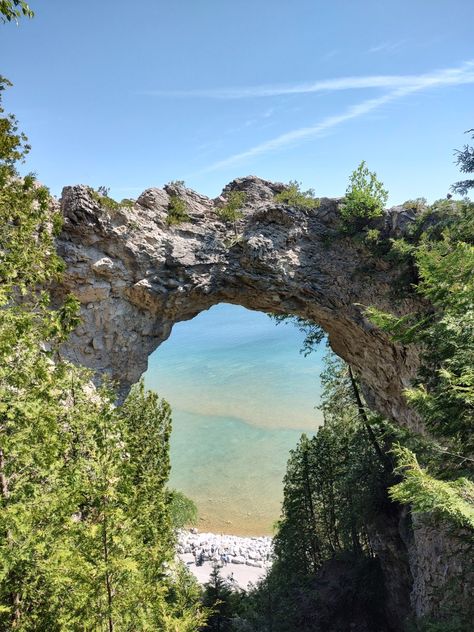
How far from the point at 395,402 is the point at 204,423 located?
34.1m

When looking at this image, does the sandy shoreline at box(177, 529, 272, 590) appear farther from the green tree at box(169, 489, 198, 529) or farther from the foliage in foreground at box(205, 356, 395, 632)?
the foliage in foreground at box(205, 356, 395, 632)

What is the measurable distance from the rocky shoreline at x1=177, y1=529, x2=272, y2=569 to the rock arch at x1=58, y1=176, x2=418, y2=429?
1546 centimetres

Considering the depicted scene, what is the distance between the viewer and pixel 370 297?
16.4m

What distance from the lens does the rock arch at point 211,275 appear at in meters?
14.8

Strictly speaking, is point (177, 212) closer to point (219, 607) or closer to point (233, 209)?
point (233, 209)

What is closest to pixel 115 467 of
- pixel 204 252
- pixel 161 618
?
pixel 161 618

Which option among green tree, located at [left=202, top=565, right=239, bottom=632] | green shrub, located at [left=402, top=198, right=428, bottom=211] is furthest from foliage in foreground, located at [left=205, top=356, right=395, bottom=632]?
green shrub, located at [left=402, top=198, right=428, bottom=211]

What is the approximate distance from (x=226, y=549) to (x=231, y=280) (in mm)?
20496

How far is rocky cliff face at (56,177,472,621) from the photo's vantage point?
1480 centimetres

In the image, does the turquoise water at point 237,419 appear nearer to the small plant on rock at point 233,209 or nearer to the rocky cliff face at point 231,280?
the rocky cliff face at point 231,280

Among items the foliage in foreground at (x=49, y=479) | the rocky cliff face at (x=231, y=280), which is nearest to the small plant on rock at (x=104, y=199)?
the rocky cliff face at (x=231, y=280)

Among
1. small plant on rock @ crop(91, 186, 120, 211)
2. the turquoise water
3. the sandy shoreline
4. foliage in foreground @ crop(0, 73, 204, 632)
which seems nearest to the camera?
foliage in foreground @ crop(0, 73, 204, 632)

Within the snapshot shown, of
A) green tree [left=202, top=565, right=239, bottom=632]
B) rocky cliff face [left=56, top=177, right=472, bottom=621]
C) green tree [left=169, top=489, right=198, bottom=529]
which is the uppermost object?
rocky cliff face [left=56, top=177, right=472, bottom=621]

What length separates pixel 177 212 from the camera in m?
16.6
